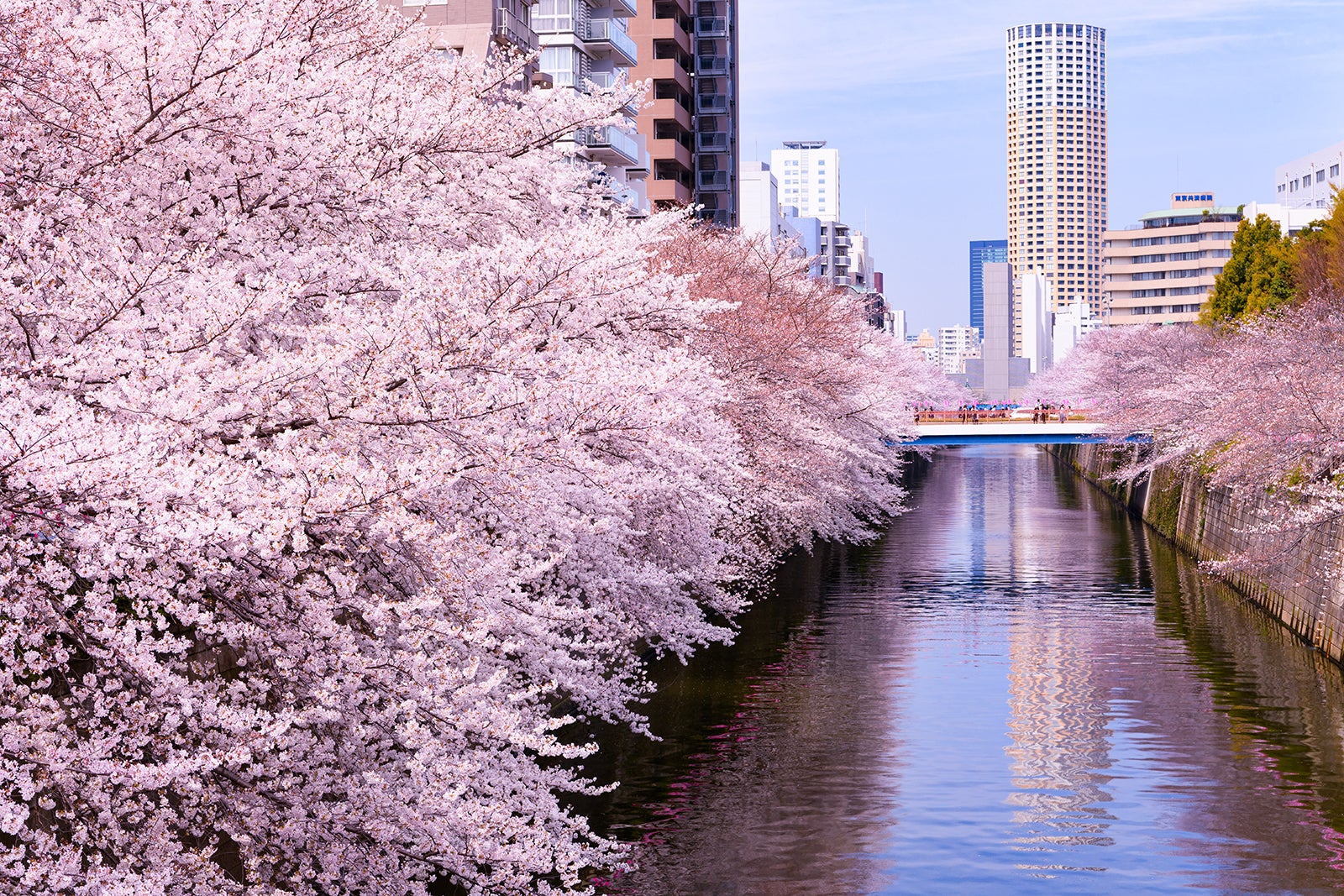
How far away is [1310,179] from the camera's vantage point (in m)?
153

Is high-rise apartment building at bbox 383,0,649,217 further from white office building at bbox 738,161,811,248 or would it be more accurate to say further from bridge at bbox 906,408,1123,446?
white office building at bbox 738,161,811,248

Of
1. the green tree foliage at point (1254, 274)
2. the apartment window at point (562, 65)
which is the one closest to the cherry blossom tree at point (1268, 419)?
the green tree foliage at point (1254, 274)

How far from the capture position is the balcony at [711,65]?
100625 mm

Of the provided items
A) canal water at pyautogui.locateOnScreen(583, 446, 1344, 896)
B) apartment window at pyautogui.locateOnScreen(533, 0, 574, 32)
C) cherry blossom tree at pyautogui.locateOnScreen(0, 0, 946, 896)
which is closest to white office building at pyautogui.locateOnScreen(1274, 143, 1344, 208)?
apartment window at pyautogui.locateOnScreen(533, 0, 574, 32)

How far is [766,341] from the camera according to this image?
3534cm

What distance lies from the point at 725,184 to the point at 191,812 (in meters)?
93.8

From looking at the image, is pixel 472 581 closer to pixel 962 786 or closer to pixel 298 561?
pixel 298 561

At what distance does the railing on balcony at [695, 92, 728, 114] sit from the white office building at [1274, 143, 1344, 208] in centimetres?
7017

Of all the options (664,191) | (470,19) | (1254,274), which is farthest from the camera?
(664,191)

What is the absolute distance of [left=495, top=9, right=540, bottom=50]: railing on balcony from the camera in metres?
52.7

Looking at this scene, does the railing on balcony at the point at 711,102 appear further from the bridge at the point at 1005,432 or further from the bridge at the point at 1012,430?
the bridge at the point at 1005,432

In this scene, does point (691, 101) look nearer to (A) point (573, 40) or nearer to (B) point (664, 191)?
(B) point (664, 191)

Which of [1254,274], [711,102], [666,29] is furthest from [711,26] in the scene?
[1254,274]

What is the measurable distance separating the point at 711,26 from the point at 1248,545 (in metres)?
68.1
